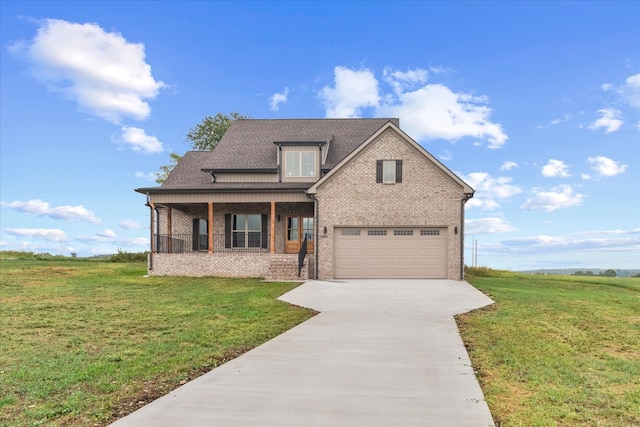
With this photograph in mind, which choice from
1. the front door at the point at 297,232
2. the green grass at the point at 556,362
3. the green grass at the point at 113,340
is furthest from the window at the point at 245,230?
the green grass at the point at 556,362

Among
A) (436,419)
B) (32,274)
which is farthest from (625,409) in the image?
(32,274)

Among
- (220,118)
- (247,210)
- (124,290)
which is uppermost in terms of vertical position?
(220,118)

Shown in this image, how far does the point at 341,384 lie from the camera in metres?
5.49

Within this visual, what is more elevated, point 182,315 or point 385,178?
point 385,178

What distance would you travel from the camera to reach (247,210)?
2367cm

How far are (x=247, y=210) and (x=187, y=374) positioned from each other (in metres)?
17.9

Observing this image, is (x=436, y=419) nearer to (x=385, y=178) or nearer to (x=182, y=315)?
(x=182, y=315)

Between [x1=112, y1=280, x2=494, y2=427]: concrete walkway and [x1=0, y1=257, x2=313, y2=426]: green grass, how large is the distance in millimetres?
505

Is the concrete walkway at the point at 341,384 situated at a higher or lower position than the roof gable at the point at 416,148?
lower

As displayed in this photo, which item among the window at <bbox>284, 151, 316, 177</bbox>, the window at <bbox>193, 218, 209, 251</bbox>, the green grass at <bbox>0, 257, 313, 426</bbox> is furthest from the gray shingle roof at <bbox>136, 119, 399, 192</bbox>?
the green grass at <bbox>0, 257, 313, 426</bbox>

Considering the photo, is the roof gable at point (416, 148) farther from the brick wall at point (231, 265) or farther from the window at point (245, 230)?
the window at point (245, 230)

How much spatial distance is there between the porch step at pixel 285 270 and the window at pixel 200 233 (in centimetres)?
Answer: 582

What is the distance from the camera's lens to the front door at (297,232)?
915 inches

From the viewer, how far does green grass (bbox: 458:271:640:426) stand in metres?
4.87
